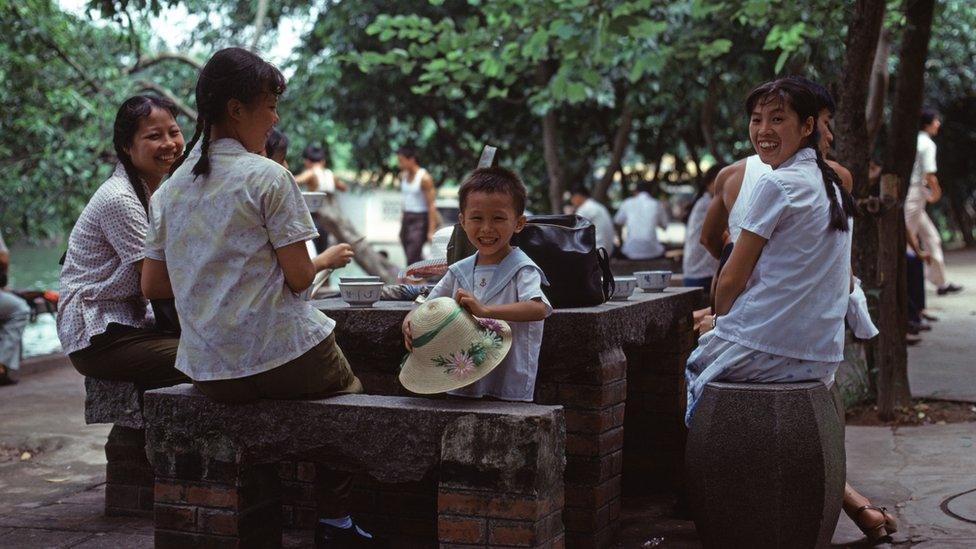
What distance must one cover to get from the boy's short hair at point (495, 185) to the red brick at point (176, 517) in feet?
4.68

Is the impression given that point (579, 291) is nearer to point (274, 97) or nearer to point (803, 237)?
point (803, 237)

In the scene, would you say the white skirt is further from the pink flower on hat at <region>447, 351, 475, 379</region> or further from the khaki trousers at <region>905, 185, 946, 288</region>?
the khaki trousers at <region>905, 185, 946, 288</region>

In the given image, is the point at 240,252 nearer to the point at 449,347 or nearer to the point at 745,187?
the point at 449,347

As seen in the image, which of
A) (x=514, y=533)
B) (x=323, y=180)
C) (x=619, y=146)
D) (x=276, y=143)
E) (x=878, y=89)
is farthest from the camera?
(x=619, y=146)

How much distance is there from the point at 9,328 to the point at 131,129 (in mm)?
4690

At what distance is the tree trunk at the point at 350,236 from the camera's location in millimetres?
12973

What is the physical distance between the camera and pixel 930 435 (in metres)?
6.45

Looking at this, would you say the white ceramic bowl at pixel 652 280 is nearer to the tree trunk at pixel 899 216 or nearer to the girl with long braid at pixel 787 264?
the girl with long braid at pixel 787 264

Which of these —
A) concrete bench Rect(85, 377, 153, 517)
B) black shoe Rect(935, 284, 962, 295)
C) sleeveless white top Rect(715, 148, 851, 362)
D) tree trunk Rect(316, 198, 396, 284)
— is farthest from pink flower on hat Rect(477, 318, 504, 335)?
black shoe Rect(935, 284, 962, 295)

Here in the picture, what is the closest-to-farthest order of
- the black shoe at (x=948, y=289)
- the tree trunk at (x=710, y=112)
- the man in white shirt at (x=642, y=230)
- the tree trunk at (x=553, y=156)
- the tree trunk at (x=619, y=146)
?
the man in white shirt at (x=642, y=230)
the black shoe at (x=948, y=289)
the tree trunk at (x=710, y=112)
the tree trunk at (x=619, y=146)
the tree trunk at (x=553, y=156)

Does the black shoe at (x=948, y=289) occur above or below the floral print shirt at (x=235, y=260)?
below

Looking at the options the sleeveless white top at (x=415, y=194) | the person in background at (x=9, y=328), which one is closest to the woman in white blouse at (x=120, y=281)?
the person in background at (x=9, y=328)

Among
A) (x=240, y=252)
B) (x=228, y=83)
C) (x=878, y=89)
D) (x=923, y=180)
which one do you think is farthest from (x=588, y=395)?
(x=923, y=180)

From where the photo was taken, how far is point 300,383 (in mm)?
3805
